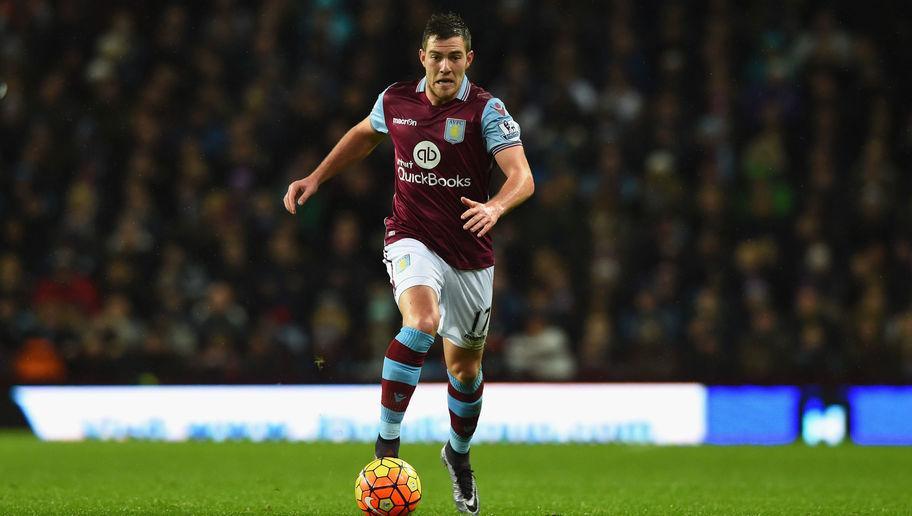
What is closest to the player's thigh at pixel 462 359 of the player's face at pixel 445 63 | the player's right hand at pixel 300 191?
the player's right hand at pixel 300 191

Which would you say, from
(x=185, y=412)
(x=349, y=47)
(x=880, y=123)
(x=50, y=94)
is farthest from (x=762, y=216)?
(x=50, y=94)

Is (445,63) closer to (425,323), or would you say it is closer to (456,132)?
(456,132)

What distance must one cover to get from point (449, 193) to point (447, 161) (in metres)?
0.15

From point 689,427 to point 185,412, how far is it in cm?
438

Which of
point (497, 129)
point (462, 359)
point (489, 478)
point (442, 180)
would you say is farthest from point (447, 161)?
point (489, 478)

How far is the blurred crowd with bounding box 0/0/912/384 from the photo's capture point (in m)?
12.3

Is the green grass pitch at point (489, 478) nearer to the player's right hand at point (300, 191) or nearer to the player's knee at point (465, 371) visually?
the player's knee at point (465, 371)

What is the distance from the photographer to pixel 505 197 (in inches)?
225

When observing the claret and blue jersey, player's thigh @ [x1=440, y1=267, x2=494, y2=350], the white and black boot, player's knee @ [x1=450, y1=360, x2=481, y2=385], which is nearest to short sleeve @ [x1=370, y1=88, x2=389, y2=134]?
the claret and blue jersey

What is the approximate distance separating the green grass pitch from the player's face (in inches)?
77.0

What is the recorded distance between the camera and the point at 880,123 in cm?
1386

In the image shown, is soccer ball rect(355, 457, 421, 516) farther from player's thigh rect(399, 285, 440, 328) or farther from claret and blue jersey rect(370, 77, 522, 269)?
claret and blue jersey rect(370, 77, 522, 269)

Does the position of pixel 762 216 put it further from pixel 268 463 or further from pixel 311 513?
pixel 311 513

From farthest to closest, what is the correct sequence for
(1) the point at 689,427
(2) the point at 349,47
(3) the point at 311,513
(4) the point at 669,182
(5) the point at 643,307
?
(2) the point at 349,47, (4) the point at 669,182, (5) the point at 643,307, (1) the point at 689,427, (3) the point at 311,513
